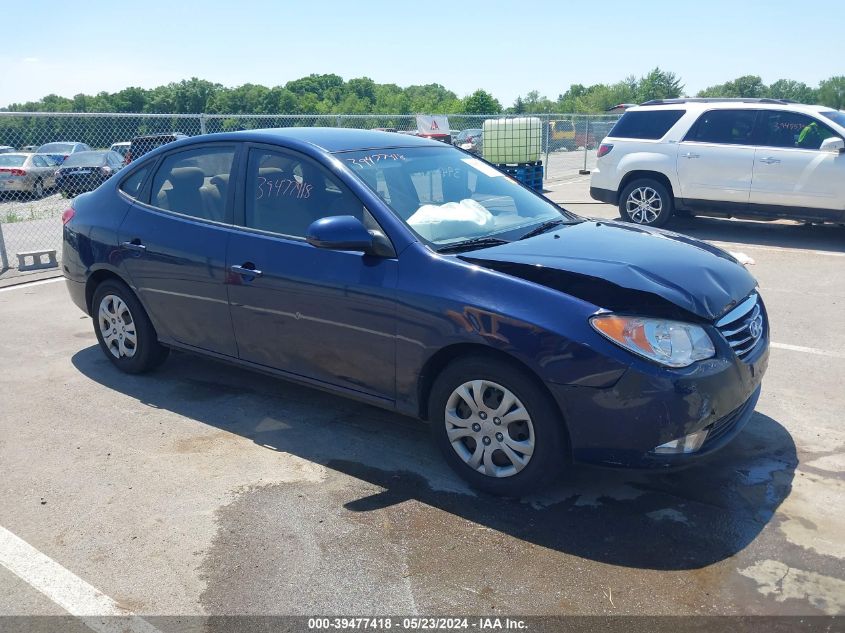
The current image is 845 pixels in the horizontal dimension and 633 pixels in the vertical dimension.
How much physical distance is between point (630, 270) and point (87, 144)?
77.0 ft

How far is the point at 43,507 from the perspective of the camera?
3.80 meters

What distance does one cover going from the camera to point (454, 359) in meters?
3.78

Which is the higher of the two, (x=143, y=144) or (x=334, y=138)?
(x=334, y=138)

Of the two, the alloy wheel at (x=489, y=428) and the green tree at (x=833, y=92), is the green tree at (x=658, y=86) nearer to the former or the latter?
the green tree at (x=833, y=92)

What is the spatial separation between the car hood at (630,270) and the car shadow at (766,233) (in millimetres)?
6747

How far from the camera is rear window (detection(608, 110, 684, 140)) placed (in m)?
11.2

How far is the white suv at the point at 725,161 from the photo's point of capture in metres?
9.95

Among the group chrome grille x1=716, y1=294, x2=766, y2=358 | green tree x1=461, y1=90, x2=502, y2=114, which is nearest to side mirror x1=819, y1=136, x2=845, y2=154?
chrome grille x1=716, y1=294, x2=766, y2=358

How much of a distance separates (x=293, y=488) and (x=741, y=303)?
2.50 m

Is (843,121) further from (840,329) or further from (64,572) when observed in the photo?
(64,572)

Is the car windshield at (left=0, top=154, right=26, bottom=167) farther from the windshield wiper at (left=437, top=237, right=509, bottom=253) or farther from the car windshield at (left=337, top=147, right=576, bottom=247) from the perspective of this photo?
the windshield wiper at (left=437, top=237, right=509, bottom=253)

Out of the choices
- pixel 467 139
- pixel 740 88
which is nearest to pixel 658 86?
pixel 740 88

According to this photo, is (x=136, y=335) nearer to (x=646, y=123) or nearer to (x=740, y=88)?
(x=646, y=123)

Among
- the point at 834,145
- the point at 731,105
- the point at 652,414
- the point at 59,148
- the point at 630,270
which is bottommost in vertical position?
the point at 652,414
